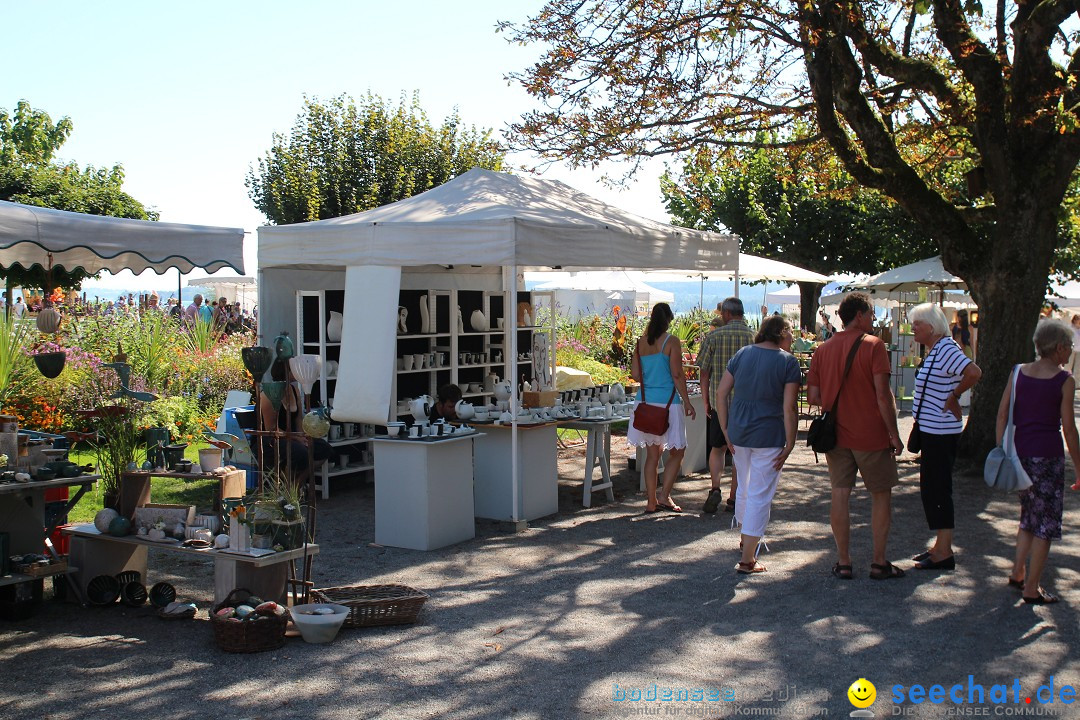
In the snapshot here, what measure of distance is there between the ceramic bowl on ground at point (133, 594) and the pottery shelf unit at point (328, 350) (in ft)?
12.0

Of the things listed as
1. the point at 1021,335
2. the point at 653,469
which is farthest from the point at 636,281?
the point at 653,469

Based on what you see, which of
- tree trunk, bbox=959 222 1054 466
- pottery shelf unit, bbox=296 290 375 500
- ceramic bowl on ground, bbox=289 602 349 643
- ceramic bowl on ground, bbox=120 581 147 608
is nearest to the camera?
ceramic bowl on ground, bbox=289 602 349 643

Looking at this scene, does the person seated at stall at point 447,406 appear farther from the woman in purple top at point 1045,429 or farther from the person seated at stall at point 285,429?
the woman in purple top at point 1045,429

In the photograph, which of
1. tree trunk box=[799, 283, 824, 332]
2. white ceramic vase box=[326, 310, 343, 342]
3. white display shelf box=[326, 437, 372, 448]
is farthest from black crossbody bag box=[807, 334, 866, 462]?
tree trunk box=[799, 283, 824, 332]

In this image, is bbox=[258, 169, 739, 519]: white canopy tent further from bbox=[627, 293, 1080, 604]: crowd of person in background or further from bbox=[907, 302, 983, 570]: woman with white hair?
bbox=[907, 302, 983, 570]: woman with white hair

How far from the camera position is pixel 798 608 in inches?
225

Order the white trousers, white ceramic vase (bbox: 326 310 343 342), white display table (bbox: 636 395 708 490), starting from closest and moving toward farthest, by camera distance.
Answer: the white trousers, white ceramic vase (bbox: 326 310 343 342), white display table (bbox: 636 395 708 490)

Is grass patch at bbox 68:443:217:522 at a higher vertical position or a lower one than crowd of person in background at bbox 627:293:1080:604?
lower

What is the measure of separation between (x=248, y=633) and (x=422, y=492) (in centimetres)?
238

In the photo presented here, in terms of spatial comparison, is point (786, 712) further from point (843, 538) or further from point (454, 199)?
point (454, 199)

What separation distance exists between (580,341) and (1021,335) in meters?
11.6

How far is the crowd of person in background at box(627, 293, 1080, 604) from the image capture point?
5.62 metres

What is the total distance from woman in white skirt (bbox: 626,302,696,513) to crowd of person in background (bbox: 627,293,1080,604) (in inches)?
49.5

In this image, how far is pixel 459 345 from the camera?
11516 millimetres
